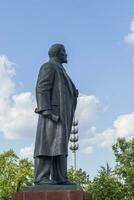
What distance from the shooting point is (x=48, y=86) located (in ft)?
32.8

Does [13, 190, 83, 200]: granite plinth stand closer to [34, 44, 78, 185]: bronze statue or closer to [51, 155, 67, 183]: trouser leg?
[34, 44, 78, 185]: bronze statue

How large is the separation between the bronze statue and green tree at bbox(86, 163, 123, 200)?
2452 cm

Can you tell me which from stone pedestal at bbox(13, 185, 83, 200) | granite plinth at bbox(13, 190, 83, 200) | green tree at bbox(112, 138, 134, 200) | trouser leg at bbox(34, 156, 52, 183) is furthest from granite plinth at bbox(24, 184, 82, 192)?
green tree at bbox(112, 138, 134, 200)

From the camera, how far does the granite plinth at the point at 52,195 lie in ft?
29.0

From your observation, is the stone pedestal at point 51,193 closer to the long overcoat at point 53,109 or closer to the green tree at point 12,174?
the long overcoat at point 53,109

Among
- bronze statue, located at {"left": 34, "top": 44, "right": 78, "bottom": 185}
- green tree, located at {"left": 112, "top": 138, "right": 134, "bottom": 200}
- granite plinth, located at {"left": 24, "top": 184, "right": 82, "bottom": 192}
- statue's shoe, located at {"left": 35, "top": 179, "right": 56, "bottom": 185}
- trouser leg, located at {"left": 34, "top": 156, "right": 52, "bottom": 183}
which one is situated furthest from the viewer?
green tree, located at {"left": 112, "top": 138, "right": 134, "bottom": 200}

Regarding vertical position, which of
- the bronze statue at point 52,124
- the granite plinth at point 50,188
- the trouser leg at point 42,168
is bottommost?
the granite plinth at point 50,188

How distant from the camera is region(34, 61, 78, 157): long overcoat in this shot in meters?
9.70

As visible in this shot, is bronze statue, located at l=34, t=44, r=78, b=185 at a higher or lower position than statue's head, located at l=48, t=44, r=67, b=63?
lower

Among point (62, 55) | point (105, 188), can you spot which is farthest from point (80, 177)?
point (62, 55)

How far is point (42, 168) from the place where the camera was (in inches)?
379

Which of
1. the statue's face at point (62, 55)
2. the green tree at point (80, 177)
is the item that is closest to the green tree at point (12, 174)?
the green tree at point (80, 177)

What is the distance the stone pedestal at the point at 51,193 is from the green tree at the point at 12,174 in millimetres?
25878

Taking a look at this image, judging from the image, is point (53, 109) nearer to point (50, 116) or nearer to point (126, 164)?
point (50, 116)
